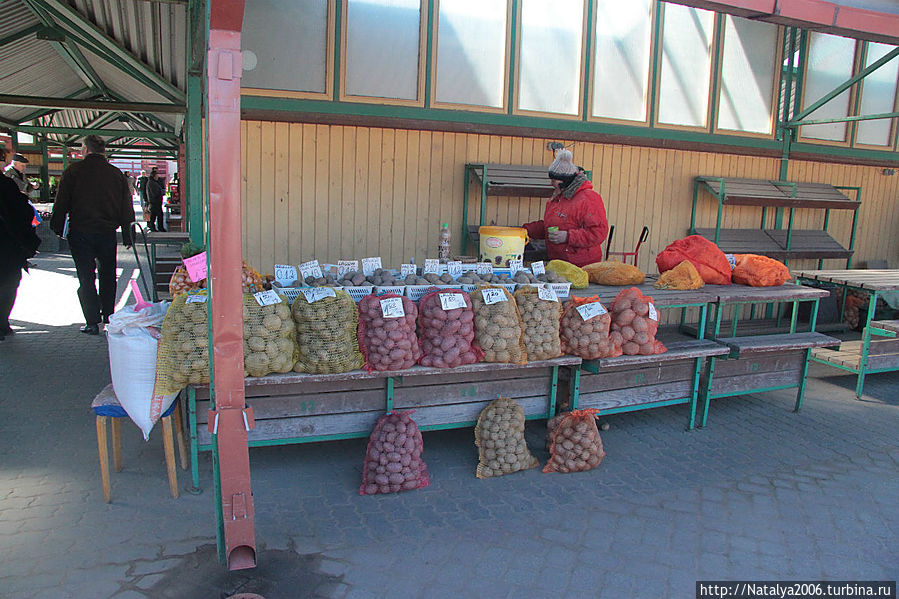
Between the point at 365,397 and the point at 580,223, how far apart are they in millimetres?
2518

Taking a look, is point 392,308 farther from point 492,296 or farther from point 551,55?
point 551,55

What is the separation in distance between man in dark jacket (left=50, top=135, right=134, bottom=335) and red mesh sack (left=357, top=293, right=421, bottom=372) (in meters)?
4.37

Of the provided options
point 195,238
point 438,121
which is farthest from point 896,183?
point 195,238

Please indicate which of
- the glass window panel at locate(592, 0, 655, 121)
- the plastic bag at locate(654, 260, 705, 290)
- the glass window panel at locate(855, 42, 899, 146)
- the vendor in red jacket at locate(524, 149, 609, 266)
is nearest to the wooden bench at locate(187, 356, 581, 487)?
the plastic bag at locate(654, 260, 705, 290)

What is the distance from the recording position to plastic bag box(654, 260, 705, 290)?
488 centimetres

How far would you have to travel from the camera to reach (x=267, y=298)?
Result: 3.50 metres

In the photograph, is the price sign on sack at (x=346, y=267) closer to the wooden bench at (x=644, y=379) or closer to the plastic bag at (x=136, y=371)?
the plastic bag at (x=136, y=371)

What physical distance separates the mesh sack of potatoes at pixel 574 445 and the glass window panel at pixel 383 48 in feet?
12.5

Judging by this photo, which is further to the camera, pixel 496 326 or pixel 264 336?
pixel 496 326

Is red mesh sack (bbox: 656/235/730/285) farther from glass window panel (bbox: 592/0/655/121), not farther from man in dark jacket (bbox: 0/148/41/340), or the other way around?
man in dark jacket (bbox: 0/148/41/340)

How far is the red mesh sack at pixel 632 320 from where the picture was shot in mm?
4336

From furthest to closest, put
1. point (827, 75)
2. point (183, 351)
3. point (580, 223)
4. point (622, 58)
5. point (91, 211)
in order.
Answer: point (827, 75), point (622, 58), point (91, 211), point (580, 223), point (183, 351)

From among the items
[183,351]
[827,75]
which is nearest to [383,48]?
[183,351]

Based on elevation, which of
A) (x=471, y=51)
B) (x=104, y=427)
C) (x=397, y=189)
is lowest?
(x=104, y=427)
